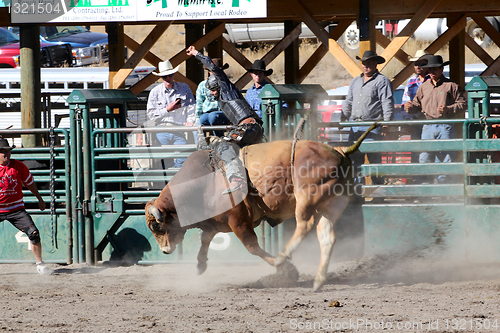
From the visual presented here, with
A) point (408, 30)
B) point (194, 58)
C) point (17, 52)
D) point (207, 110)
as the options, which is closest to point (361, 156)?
point (207, 110)

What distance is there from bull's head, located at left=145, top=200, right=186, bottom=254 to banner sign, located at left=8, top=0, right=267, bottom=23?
3322 mm

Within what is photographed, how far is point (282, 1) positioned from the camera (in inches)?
358

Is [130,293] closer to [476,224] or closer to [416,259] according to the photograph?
[416,259]

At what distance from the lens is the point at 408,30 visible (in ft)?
27.6

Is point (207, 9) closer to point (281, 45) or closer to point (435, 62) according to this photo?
point (281, 45)

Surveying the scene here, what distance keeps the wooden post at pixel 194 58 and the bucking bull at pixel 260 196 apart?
4.80m

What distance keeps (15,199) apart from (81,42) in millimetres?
17219

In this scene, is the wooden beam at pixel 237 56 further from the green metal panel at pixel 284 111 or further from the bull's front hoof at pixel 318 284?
the bull's front hoof at pixel 318 284

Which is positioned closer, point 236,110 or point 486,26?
point 236,110

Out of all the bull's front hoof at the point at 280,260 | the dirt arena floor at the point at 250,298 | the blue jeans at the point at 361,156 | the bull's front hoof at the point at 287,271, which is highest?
the blue jeans at the point at 361,156

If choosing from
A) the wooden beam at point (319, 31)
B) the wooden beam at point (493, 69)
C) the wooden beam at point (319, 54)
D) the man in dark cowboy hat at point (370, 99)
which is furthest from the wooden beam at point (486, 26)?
the man in dark cowboy hat at point (370, 99)

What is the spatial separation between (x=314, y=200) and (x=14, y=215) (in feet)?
11.7

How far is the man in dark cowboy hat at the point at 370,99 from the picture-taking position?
7.15 m

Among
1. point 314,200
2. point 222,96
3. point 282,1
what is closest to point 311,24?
point 282,1
